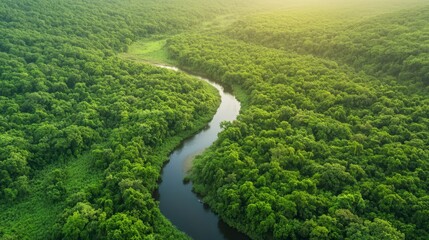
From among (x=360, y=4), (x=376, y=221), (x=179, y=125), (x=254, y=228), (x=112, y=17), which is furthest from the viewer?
(x=360, y=4)

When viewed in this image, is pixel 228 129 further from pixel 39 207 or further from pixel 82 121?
pixel 39 207

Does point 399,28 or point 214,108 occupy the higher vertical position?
point 399,28

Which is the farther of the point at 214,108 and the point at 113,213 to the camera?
the point at 214,108

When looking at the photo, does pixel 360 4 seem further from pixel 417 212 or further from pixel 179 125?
pixel 417 212

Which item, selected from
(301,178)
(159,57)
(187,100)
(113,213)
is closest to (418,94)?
(301,178)

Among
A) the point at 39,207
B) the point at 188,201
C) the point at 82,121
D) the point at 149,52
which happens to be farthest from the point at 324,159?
the point at 149,52

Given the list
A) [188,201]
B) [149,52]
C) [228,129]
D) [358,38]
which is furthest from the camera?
[149,52]
